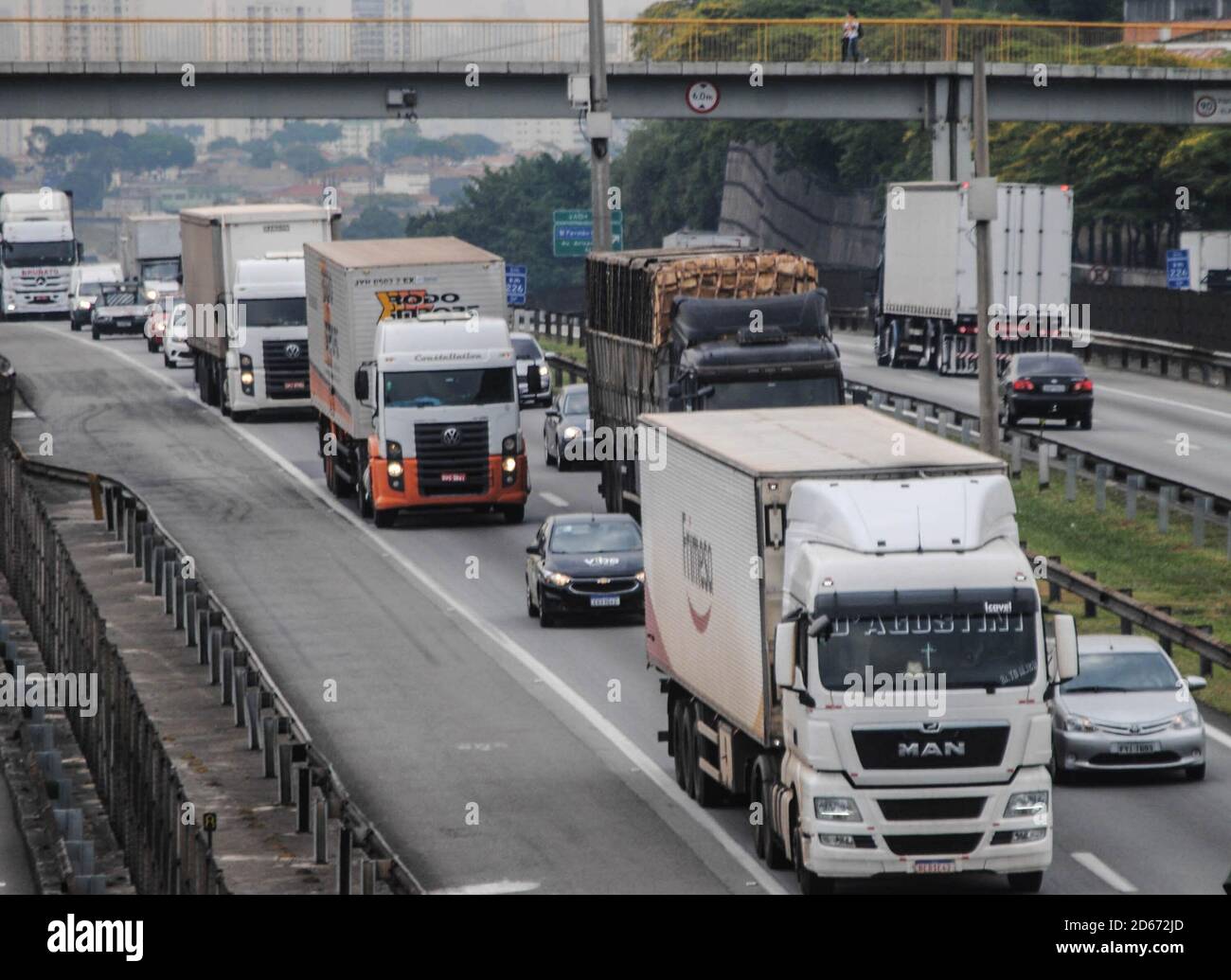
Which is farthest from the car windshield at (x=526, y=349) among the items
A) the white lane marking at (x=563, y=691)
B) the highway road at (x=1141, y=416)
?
the highway road at (x=1141, y=416)

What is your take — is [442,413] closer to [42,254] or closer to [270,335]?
[270,335]

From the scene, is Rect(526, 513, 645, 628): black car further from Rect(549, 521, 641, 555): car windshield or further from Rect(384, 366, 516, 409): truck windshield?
Rect(384, 366, 516, 409): truck windshield

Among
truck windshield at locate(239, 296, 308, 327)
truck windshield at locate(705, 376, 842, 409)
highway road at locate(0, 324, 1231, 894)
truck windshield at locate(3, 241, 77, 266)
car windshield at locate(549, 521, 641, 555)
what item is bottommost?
highway road at locate(0, 324, 1231, 894)

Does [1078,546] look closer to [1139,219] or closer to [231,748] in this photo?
[231,748]

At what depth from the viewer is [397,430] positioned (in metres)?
41.1

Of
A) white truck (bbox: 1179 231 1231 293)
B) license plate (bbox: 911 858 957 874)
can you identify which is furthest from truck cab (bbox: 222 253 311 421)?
white truck (bbox: 1179 231 1231 293)

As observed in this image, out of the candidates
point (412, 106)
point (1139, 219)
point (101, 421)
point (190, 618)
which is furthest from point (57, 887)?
point (1139, 219)

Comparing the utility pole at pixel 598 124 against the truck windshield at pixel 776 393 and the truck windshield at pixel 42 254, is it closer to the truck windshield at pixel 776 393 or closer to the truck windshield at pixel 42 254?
the truck windshield at pixel 776 393

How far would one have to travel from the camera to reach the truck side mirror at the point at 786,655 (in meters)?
18.9

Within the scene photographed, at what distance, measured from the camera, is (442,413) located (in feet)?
134

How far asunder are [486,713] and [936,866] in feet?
34.6

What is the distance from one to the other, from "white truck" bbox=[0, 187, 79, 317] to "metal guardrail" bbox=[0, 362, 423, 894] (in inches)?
2334

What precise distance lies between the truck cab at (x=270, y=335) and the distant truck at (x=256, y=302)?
2 cm

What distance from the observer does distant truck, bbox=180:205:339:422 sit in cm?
5438
